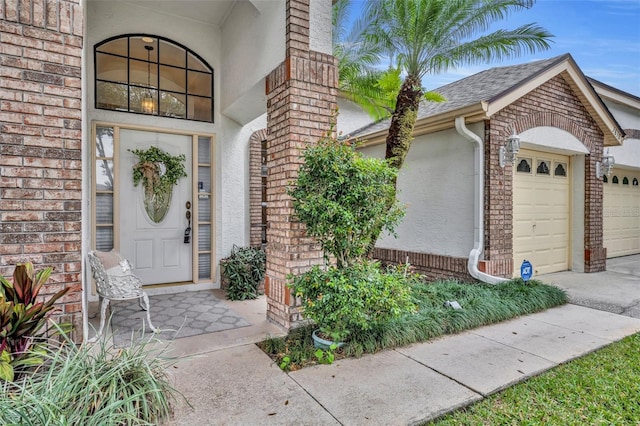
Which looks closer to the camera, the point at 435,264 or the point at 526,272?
the point at 526,272

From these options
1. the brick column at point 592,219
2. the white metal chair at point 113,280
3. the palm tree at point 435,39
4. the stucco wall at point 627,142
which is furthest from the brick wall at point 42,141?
the stucco wall at point 627,142

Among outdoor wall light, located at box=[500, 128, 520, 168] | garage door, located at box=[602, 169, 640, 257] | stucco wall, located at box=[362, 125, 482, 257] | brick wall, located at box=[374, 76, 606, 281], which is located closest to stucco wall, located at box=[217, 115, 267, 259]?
stucco wall, located at box=[362, 125, 482, 257]

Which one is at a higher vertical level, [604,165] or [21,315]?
[604,165]

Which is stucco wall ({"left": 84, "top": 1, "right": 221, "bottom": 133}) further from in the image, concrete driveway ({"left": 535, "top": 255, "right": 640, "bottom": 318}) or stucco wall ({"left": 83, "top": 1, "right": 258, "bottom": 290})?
concrete driveway ({"left": 535, "top": 255, "right": 640, "bottom": 318})

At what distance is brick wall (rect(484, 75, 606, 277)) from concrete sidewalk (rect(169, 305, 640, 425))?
197 cm

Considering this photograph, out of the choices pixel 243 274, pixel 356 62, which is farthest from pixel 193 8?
pixel 243 274

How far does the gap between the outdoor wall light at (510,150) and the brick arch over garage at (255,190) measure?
4025 mm

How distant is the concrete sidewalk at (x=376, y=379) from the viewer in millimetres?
2445

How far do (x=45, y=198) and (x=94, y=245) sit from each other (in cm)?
272

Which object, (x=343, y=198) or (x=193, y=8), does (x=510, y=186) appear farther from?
(x=193, y=8)

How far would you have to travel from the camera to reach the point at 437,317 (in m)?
4.10

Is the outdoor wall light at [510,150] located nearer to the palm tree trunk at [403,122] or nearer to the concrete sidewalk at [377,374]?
the palm tree trunk at [403,122]

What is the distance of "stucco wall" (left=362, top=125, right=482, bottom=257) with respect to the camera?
6.03 metres

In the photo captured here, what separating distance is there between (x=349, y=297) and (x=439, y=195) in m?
3.97
